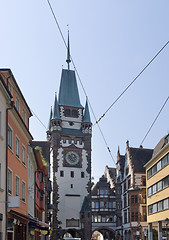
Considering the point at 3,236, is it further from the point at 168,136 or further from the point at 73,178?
the point at 73,178

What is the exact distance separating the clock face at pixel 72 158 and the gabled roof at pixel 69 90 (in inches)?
425

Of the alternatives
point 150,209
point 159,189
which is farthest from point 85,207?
point 159,189

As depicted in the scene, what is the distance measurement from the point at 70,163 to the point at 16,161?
5874 centimetres

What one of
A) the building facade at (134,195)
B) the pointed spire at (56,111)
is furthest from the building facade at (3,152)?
the pointed spire at (56,111)

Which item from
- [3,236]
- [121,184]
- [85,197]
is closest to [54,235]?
[85,197]

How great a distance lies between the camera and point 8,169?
2006cm

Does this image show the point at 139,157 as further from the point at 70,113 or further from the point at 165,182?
the point at 165,182

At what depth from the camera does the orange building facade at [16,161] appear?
2023 cm

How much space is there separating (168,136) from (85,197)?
35.3 meters

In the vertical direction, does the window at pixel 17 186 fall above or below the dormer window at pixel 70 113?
below

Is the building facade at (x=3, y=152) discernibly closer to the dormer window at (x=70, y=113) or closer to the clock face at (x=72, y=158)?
the clock face at (x=72, y=158)

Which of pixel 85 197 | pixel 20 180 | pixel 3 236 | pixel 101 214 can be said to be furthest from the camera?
pixel 101 214

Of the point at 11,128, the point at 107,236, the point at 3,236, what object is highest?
the point at 11,128

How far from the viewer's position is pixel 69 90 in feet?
292
